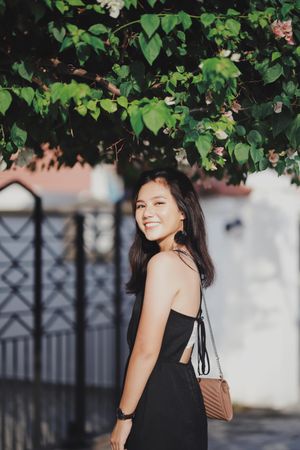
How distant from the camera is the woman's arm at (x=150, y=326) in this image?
371 cm

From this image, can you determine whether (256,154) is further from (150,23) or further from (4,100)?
(4,100)

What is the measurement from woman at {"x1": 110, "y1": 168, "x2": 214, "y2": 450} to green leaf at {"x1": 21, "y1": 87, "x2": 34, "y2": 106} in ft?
2.18

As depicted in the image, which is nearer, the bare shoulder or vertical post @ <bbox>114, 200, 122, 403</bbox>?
the bare shoulder

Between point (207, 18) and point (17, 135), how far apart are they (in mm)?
984

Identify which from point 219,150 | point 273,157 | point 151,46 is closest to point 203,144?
point 219,150

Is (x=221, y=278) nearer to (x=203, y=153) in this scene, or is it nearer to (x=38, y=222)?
(x=38, y=222)

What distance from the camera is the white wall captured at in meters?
10.3

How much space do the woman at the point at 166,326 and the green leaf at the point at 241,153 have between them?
1.22ft

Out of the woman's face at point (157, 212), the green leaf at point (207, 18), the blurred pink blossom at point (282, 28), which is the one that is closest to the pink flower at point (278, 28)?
the blurred pink blossom at point (282, 28)

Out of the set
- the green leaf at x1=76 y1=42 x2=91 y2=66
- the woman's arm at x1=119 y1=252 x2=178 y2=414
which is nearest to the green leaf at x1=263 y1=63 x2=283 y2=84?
the green leaf at x1=76 y1=42 x2=91 y2=66

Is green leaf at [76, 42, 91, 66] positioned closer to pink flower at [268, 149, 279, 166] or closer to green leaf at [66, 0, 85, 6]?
green leaf at [66, 0, 85, 6]

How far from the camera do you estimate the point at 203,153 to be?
11.6ft

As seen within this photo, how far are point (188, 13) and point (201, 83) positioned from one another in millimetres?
459

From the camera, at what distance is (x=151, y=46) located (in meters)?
3.50
